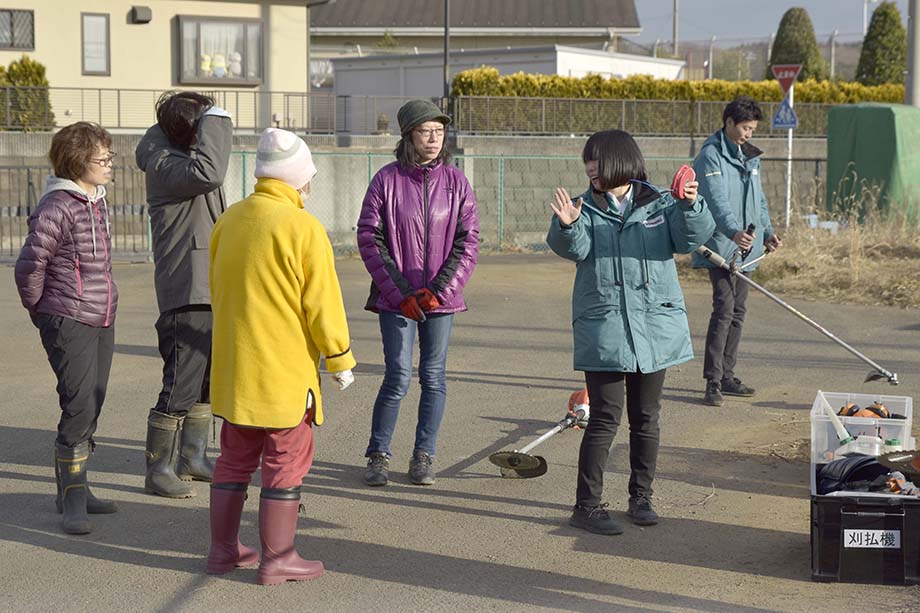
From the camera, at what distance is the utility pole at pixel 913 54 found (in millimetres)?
18688

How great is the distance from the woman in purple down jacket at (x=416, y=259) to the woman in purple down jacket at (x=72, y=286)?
4.49 ft

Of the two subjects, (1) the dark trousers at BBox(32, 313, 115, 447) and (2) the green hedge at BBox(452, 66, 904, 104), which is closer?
(1) the dark trousers at BBox(32, 313, 115, 447)

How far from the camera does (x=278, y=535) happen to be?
479 cm

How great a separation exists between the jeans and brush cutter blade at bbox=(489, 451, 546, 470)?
346 mm

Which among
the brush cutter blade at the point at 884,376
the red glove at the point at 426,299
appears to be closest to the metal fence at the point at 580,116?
the brush cutter blade at the point at 884,376

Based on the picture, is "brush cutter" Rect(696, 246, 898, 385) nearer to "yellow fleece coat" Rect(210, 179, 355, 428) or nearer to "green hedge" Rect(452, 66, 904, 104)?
"yellow fleece coat" Rect(210, 179, 355, 428)

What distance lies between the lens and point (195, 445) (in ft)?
20.7

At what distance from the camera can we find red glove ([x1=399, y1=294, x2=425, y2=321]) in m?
6.10

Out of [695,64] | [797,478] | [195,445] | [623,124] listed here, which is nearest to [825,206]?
[623,124]

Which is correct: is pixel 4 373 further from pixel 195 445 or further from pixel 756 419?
pixel 756 419

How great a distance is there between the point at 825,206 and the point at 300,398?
16.8 metres

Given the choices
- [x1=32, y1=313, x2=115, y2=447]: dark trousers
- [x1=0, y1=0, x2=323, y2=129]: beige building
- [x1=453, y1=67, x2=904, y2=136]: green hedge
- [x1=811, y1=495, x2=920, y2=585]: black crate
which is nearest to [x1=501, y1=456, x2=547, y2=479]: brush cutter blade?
[x1=811, y1=495, x2=920, y2=585]: black crate

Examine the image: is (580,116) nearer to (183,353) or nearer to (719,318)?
(719,318)

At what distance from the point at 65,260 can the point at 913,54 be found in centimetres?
1654
